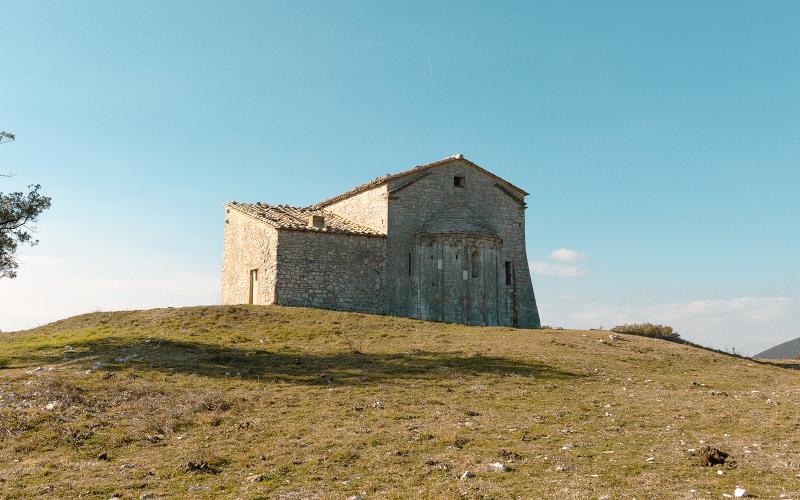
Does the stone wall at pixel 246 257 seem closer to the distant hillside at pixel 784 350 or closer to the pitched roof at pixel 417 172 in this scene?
the pitched roof at pixel 417 172

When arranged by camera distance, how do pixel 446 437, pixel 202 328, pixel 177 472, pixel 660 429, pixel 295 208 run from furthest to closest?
pixel 295 208, pixel 202 328, pixel 660 429, pixel 446 437, pixel 177 472

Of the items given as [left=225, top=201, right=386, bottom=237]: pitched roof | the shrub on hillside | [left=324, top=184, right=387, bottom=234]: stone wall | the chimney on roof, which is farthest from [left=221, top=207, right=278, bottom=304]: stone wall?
the shrub on hillside

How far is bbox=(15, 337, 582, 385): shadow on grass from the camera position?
18.8m

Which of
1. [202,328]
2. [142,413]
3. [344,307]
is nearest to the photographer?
[142,413]

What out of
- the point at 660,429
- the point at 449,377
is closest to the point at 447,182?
the point at 449,377

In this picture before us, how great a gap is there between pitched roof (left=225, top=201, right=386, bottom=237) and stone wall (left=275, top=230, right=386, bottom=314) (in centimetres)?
31

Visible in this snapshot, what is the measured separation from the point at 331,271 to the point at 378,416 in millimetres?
19508

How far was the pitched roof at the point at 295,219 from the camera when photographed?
1294 inches

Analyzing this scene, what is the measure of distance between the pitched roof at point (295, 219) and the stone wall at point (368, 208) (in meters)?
0.40

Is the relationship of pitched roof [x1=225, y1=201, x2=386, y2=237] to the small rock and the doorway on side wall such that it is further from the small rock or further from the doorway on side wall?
the small rock

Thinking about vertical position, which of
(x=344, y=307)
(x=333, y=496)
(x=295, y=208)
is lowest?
(x=333, y=496)

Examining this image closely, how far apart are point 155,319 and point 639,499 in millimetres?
23789

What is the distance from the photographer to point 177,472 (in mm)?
10164

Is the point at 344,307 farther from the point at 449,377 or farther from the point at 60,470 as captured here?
the point at 60,470
